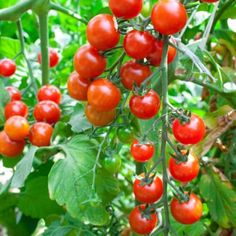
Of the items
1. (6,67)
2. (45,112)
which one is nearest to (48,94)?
(45,112)

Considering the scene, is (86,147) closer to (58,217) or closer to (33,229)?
(58,217)

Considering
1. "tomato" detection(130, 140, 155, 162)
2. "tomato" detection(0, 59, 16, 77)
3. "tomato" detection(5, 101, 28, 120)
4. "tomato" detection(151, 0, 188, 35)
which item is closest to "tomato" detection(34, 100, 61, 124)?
"tomato" detection(5, 101, 28, 120)

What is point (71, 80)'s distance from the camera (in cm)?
82

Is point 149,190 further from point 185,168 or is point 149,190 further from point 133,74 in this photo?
point 133,74

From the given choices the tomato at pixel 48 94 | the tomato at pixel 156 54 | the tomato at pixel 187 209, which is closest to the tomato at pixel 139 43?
the tomato at pixel 156 54

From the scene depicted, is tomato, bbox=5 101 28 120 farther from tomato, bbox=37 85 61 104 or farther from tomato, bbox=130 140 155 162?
Result: tomato, bbox=130 140 155 162

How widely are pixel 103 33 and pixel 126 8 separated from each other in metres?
0.05

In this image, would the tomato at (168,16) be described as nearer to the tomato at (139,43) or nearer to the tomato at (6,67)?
the tomato at (139,43)

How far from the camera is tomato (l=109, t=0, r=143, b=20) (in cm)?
71

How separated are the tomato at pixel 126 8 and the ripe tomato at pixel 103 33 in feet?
A: 0.07

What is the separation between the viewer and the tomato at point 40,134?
106 cm

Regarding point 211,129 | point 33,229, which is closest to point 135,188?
point 211,129

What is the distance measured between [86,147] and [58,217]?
10.9 inches

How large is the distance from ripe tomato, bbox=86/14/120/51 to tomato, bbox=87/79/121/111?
A: 0.18 ft
